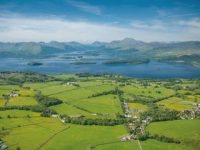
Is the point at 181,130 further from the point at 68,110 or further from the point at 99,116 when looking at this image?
the point at 68,110

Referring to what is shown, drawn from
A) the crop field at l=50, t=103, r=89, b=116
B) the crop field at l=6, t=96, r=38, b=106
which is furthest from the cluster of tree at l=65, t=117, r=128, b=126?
the crop field at l=6, t=96, r=38, b=106

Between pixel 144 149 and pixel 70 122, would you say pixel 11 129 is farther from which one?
pixel 144 149

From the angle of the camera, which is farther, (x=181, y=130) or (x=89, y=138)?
(x=181, y=130)

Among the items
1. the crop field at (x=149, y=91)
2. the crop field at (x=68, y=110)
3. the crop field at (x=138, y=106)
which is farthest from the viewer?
the crop field at (x=149, y=91)

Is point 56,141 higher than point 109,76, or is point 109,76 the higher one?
point 109,76

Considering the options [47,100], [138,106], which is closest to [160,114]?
[138,106]

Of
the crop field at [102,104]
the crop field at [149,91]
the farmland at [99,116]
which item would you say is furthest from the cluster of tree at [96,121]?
the crop field at [149,91]

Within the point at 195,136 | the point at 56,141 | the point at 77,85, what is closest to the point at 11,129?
the point at 56,141

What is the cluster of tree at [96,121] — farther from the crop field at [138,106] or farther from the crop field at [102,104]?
the crop field at [138,106]
